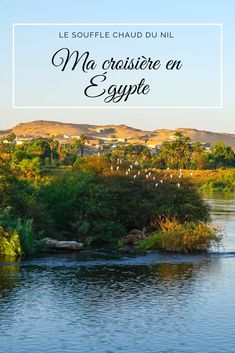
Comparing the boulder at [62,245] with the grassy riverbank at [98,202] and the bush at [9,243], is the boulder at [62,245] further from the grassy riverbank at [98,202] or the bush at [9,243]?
the bush at [9,243]

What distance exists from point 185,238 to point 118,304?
1583cm

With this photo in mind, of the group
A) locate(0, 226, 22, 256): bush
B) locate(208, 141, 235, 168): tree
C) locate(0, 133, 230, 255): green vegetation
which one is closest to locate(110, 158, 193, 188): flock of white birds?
locate(0, 133, 230, 255): green vegetation

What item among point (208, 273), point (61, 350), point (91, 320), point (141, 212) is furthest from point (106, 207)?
point (61, 350)

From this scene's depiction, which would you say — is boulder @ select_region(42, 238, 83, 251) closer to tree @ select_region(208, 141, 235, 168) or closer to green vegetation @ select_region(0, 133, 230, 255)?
green vegetation @ select_region(0, 133, 230, 255)

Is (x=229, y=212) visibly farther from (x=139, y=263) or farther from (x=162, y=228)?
(x=139, y=263)

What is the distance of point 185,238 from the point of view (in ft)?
167

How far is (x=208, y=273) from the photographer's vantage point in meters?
43.0

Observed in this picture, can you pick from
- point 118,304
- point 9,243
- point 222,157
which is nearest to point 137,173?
point 9,243

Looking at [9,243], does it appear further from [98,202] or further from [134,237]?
[134,237]

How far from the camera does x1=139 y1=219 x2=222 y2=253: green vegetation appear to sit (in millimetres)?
50875

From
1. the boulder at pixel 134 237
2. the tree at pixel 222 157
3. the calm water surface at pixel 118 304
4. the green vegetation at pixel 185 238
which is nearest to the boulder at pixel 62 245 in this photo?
the calm water surface at pixel 118 304

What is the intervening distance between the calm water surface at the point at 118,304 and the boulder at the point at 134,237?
220 inches

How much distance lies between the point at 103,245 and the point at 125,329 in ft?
77.6

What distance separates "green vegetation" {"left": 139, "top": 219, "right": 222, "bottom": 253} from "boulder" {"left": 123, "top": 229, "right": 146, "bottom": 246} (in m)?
3.55
